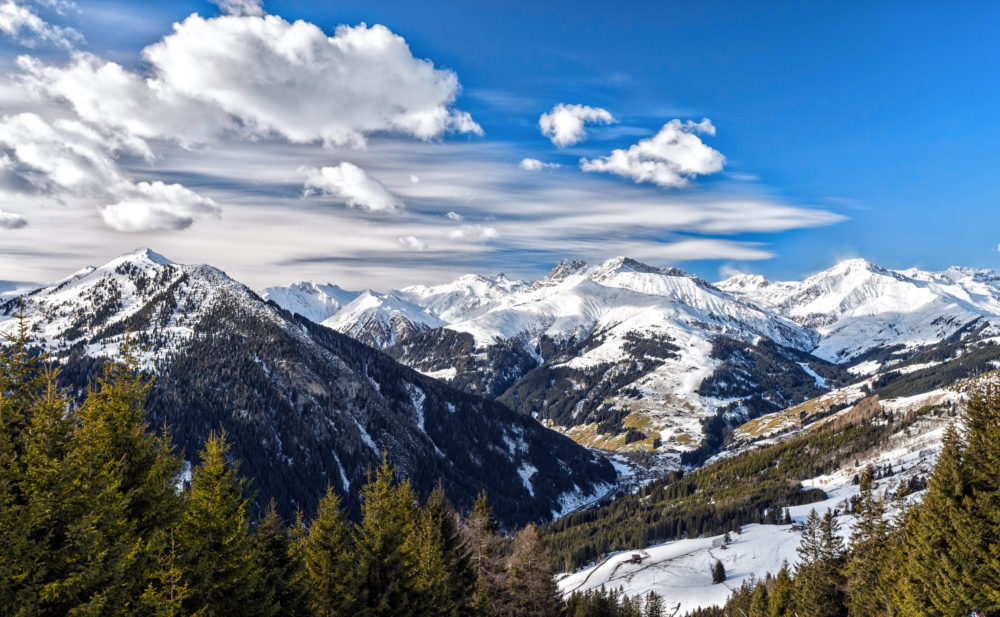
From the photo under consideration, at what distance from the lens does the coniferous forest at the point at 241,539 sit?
1864 centimetres

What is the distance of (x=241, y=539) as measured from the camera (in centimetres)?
2741

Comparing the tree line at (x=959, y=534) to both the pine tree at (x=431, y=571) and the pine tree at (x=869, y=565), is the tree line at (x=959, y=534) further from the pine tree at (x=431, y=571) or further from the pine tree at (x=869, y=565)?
the pine tree at (x=431, y=571)

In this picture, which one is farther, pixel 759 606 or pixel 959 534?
pixel 759 606

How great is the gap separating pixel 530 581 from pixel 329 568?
24406 millimetres

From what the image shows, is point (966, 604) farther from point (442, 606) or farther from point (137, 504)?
point (137, 504)

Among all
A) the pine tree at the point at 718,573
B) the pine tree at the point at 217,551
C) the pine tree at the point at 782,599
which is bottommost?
the pine tree at the point at 718,573

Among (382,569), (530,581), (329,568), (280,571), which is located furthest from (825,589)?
(280,571)

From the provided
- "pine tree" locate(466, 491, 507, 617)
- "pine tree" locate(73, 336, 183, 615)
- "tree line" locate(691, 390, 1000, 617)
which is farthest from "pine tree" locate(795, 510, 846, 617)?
"pine tree" locate(73, 336, 183, 615)

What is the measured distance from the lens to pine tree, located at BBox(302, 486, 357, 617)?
1337 inches

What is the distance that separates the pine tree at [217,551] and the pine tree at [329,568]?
18.3ft

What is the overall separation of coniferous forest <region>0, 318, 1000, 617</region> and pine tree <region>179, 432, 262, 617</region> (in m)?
0.09

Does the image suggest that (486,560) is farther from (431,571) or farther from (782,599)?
(782,599)

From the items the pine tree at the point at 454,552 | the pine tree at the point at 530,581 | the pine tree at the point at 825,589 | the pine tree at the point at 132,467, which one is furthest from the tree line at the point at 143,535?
the pine tree at the point at 825,589

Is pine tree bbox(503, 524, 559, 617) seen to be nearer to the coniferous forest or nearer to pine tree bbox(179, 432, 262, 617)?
the coniferous forest
